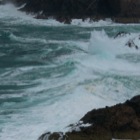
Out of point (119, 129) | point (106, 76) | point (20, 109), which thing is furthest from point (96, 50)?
point (119, 129)

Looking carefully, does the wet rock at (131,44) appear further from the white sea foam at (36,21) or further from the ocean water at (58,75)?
the white sea foam at (36,21)

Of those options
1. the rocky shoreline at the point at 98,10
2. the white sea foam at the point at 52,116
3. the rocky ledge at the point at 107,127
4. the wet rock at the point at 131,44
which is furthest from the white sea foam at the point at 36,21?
the rocky ledge at the point at 107,127

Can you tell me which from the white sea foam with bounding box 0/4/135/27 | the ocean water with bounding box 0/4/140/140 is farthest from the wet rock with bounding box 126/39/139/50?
the white sea foam with bounding box 0/4/135/27

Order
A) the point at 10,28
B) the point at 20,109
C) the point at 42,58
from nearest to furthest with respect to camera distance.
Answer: the point at 20,109 < the point at 42,58 < the point at 10,28

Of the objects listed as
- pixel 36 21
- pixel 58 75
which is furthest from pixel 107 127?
pixel 36 21

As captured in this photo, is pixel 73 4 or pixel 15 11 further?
pixel 15 11

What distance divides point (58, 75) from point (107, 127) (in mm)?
9608

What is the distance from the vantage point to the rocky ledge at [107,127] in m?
15.2

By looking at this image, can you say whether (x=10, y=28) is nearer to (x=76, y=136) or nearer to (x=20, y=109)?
(x=20, y=109)

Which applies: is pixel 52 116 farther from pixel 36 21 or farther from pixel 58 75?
pixel 36 21

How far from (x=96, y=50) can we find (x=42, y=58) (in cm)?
366

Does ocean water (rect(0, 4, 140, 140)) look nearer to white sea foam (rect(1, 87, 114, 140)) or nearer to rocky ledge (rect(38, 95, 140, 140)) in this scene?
white sea foam (rect(1, 87, 114, 140))

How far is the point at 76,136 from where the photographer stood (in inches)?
597

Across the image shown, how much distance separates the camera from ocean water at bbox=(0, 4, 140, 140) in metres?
18.6
